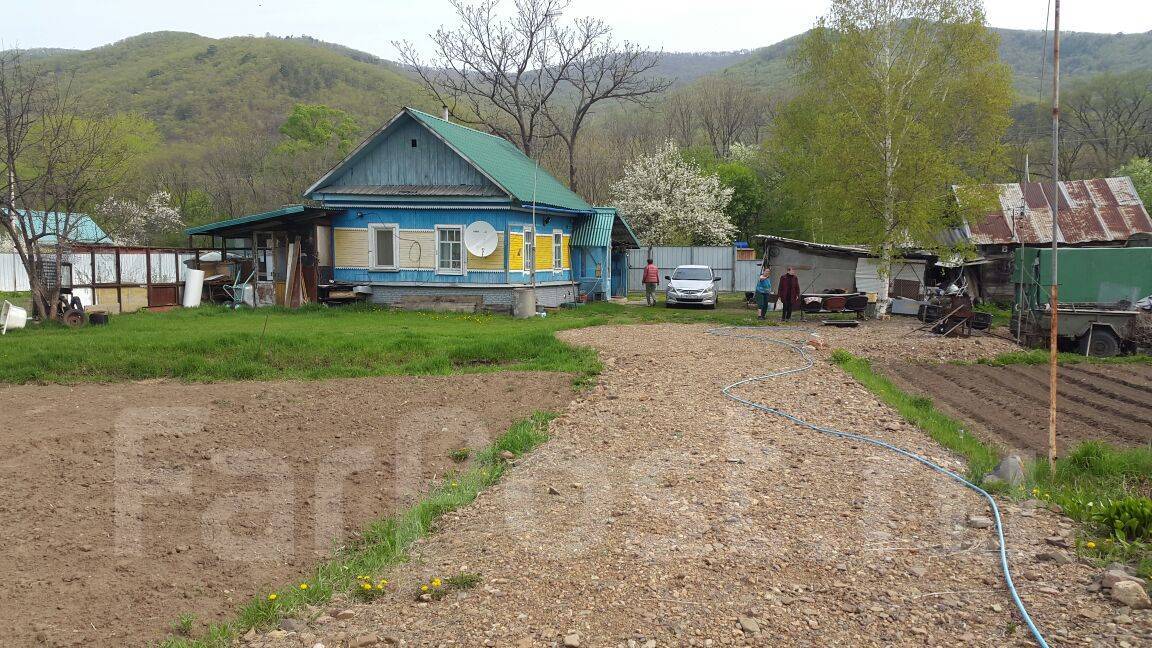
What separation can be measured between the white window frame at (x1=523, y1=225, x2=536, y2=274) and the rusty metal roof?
52.8 feet

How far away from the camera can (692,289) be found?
92.0 feet

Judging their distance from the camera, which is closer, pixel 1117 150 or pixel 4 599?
pixel 4 599

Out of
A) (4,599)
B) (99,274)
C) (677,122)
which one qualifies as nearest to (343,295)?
(99,274)

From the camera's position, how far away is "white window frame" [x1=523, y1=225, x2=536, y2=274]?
82.6 ft

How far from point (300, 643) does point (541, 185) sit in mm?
25785

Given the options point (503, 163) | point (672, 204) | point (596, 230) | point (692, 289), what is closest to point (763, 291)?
point (692, 289)

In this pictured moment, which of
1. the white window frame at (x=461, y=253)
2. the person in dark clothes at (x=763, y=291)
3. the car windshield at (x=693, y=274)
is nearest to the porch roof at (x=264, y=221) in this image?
the white window frame at (x=461, y=253)

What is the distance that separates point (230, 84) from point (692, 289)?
84.0 m

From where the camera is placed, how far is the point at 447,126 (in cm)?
2711

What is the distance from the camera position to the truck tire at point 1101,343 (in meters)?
17.2

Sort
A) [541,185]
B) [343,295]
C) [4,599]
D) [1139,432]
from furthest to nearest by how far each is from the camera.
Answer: [541,185], [343,295], [1139,432], [4,599]

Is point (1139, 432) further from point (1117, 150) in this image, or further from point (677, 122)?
point (677, 122)

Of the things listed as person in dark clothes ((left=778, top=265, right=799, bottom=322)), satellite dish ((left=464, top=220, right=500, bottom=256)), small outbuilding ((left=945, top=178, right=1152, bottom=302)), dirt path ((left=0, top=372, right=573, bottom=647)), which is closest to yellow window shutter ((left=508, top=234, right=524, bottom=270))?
satellite dish ((left=464, top=220, right=500, bottom=256))

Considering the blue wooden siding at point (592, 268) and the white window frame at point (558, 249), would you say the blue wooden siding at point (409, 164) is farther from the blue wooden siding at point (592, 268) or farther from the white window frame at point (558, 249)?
the blue wooden siding at point (592, 268)
